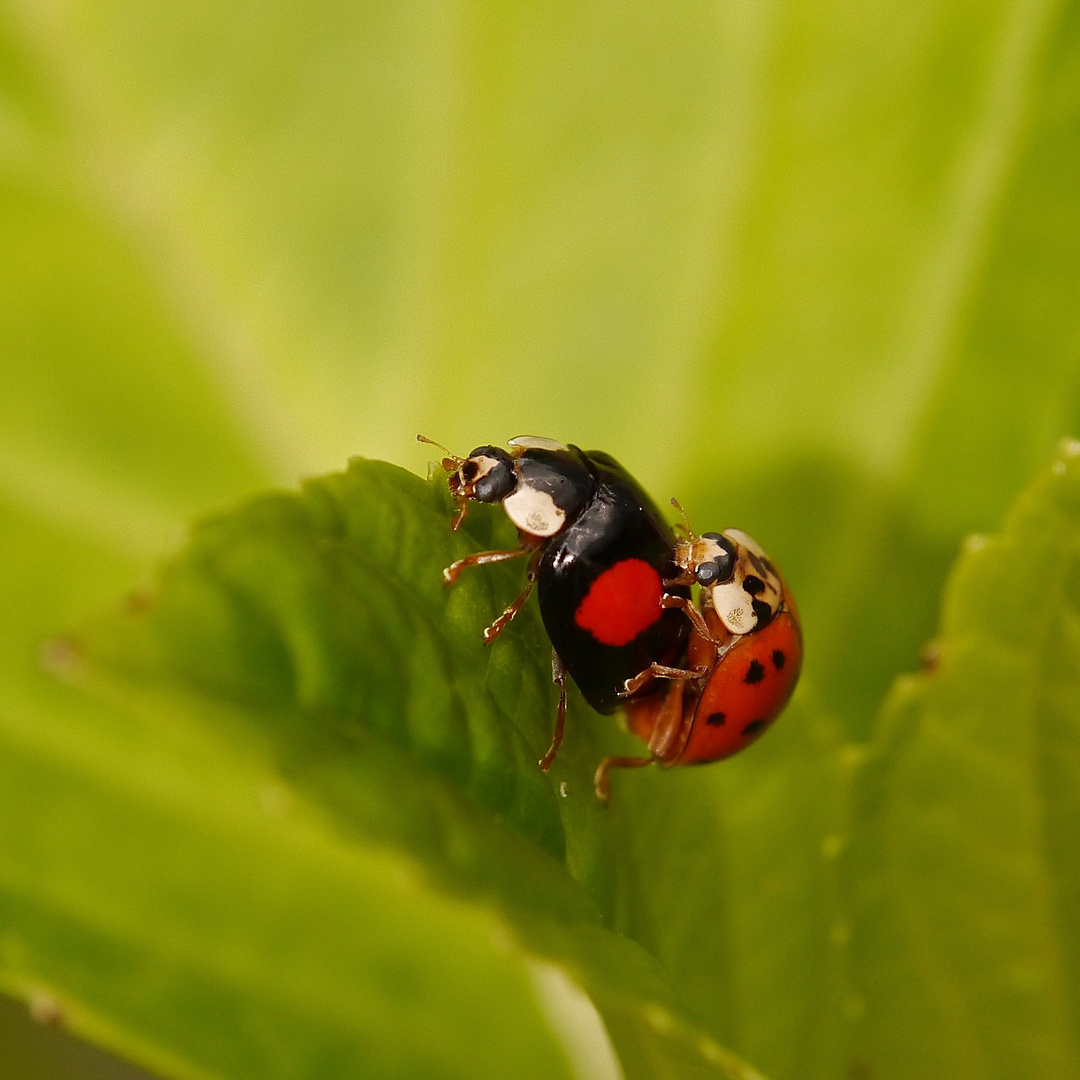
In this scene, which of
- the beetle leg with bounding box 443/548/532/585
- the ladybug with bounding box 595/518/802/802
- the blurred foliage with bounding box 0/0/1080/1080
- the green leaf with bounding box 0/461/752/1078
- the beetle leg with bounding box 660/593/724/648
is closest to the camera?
the green leaf with bounding box 0/461/752/1078

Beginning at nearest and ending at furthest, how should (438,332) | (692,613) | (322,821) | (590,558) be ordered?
1. (322,821)
2. (590,558)
3. (692,613)
4. (438,332)

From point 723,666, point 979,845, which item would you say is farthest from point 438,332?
point 979,845

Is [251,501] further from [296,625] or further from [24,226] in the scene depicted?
[24,226]

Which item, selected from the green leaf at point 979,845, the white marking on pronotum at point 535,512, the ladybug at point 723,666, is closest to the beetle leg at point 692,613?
the ladybug at point 723,666

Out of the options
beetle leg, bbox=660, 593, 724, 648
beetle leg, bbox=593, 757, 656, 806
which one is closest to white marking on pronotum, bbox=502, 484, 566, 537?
beetle leg, bbox=660, 593, 724, 648

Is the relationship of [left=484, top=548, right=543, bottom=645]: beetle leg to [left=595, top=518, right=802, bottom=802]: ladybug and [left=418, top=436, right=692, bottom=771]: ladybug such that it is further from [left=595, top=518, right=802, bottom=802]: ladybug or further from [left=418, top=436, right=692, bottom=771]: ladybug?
[left=595, top=518, right=802, bottom=802]: ladybug

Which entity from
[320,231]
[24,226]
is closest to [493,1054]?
[320,231]

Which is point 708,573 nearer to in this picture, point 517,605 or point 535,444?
point 535,444

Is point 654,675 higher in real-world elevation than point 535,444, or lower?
lower
